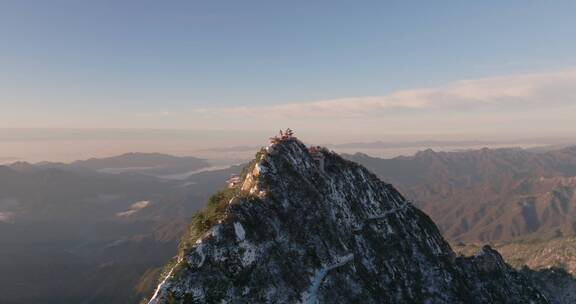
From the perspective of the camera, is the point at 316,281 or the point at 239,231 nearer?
the point at 239,231

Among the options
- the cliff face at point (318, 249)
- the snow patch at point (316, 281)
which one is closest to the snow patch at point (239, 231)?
the cliff face at point (318, 249)

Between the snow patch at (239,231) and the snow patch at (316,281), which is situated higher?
the snow patch at (239,231)

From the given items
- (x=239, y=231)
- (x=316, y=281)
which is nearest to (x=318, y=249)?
(x=316, y=281)

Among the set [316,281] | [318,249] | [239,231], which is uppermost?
[239,231]

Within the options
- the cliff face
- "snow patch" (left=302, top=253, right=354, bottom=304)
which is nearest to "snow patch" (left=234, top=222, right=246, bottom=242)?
the cliff face

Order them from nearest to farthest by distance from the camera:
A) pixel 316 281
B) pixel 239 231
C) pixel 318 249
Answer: pixel 239 231
pixel 316 281
pixel 318 249

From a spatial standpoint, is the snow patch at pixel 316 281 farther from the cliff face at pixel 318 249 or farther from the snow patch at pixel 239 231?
the snow patch at pixel 239 231

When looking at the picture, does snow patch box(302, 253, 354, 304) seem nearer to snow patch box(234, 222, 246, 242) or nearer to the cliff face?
the cliff face

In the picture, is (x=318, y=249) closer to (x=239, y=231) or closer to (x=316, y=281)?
(x=316, y=281)

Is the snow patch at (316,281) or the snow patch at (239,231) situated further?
the snow patch at (316,281)
